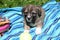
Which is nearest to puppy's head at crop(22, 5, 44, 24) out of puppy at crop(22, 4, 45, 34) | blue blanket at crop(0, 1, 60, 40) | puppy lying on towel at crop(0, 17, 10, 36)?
puppy at crop(22, 4, 45, 34)

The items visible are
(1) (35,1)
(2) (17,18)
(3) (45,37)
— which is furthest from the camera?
(1) (35,1)

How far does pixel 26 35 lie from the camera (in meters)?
4.97

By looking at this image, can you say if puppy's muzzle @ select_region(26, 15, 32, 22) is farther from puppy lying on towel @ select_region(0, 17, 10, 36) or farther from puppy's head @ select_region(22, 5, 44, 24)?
puppy lying on towel @ select_region(0, 17, 10, 36)

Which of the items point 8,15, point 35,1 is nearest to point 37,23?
point 8,15

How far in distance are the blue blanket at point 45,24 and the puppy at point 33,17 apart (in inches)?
4.4

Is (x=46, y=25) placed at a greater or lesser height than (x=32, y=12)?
lesser

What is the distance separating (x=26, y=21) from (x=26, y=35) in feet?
1.21

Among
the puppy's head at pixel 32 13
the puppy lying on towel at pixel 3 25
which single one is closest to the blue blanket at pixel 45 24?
the puppy lying on towel at pixel 3 25

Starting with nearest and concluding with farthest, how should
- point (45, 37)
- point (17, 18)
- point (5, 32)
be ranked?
point (45, 37), point (5, 32), point (17, 18)

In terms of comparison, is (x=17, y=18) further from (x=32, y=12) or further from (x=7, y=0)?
(x=7, y=0)

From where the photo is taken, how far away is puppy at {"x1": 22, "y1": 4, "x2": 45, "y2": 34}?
4.98 meters

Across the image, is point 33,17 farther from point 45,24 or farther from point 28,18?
point 45,24

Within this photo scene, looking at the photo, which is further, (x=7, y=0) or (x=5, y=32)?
(x=7, y=0)

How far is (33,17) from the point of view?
5.06 meters
